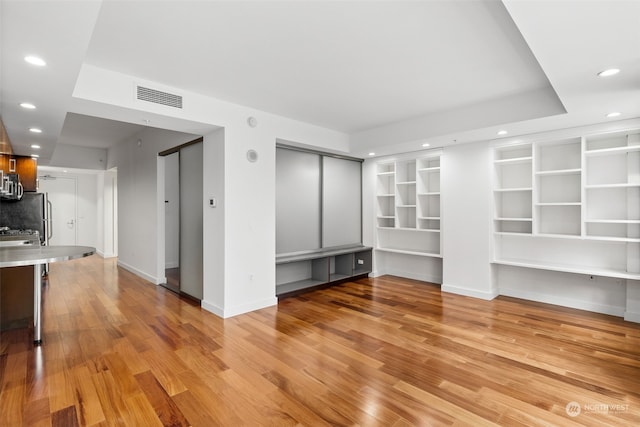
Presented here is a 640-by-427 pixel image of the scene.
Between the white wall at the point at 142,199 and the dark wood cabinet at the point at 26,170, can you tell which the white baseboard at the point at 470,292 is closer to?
the white wall at the point at 142,199

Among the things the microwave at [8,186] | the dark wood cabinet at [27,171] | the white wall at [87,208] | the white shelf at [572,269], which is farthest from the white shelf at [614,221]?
the white wall at [87,208]

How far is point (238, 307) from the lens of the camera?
3955mm

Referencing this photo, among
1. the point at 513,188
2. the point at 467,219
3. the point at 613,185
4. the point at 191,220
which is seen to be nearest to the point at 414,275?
the point at 467,219

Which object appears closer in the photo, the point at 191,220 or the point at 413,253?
the point at 191,220

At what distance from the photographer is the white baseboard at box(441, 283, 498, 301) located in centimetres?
464

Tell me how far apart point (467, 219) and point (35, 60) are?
5061 millimetres

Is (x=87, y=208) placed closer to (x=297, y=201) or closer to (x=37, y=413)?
(x=297, y=201)

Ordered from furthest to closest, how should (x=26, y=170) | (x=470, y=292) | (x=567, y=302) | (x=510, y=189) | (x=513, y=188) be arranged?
1. (x=26, y=170)
2. (x=470, y=292)
3. (x=513, y=188)
4. (x=510, y=189)
5. (x=567, y=302)

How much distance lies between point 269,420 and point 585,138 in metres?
4.61

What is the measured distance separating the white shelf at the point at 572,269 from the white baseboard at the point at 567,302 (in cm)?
45

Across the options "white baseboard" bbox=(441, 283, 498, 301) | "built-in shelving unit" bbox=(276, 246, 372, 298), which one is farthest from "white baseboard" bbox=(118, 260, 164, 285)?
"white baseboard" bbox=(441, 283, 498, 301)

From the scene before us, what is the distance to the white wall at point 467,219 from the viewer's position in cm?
466

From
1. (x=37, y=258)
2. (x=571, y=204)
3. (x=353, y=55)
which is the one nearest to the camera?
(x=37, y=258)

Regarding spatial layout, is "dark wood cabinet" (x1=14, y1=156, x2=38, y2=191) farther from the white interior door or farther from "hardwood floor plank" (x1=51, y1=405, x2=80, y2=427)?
"hardwood floor plank" (x1=51, y1=405, x2=80, y2=427)
